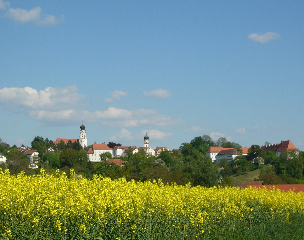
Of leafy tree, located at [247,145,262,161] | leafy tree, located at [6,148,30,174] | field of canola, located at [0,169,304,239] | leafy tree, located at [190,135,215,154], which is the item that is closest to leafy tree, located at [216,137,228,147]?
leafy tree, located at [190,135,215,154]

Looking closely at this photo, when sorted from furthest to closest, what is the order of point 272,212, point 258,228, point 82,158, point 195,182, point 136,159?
point 82,158, point 136,159, point 195,182, point 272,212, point 258,228

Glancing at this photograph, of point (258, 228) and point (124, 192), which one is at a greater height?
point (124, 192)

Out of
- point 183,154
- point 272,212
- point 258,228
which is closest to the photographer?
point 258,228

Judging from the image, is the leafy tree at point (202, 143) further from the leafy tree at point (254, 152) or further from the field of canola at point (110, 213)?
the field of canola at point (110, 213)

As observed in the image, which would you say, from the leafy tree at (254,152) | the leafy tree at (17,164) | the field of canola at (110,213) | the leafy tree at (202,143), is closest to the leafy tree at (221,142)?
the leafy tree at (202,143)

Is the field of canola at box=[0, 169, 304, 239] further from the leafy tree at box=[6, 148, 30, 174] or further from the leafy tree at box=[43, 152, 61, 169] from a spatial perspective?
the leafy tree at box=[43, 152, 61, 169]

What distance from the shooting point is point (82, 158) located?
383ft

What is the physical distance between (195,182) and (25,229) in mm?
42535

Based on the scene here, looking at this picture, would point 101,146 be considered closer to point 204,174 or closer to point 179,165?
point 179,165

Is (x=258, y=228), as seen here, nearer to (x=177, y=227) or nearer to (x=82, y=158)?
(x=177, y=227)

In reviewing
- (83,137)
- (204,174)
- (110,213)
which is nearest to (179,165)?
(204,174)

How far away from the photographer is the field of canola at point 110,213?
8.77 metres

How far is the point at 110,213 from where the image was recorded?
947 centimetres

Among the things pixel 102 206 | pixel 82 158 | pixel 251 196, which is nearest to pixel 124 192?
pixel 102 206
